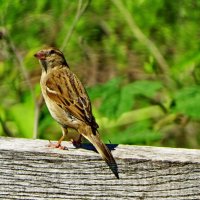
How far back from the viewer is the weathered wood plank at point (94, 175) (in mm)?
3338

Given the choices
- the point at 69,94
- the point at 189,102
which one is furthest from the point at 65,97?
the point at 189,102

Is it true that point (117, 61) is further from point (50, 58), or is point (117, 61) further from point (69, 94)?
point (69, 94)

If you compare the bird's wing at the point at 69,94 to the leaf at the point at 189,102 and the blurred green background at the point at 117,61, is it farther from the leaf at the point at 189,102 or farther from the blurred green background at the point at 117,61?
the leaf at the point at 189,102

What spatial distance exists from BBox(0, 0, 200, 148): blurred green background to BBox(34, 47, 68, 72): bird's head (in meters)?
0.32

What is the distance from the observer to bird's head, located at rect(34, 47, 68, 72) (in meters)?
5.08

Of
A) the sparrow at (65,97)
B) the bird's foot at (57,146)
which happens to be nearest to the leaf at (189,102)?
the sparrow at (65,97)

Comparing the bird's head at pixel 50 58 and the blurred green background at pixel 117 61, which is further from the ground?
the blurred green background at pixel 117 61

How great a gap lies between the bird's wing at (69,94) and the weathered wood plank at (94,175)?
0.82 m

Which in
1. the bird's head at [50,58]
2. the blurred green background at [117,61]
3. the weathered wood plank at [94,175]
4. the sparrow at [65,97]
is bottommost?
the weathered wood plank at [94,175]

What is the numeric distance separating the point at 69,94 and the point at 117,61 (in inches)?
113

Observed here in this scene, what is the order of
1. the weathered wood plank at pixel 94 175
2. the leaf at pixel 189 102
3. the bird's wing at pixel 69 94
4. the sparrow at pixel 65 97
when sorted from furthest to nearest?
→ the leaf at pixel 189 102 → the bird's wing at pixel 69 94 → the sparrow at pixel 65 97 → the weathered wood plank at pixel 94 175

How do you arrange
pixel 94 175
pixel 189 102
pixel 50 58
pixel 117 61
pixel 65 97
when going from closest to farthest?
pixel 94 175, pixel 65 97, pixel 50 58, pixel 189 102, pixel 117 61

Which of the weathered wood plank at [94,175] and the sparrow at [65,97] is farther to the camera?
the sparrow at [65,97]

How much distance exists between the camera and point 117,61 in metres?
7.46
